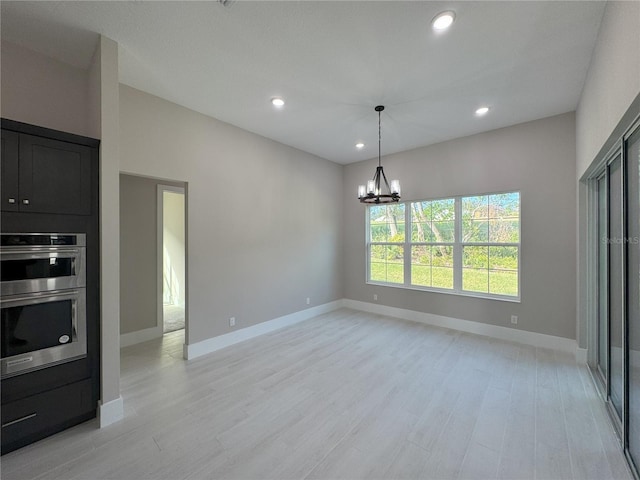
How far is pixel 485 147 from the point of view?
14.0 ft

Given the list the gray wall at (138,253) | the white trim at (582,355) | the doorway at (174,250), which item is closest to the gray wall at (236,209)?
the gray wall at (138,253)

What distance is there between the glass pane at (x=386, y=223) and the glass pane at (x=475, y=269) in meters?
1.19

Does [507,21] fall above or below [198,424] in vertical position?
above

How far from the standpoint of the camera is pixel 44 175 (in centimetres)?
207

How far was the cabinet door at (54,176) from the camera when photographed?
1.99 meters

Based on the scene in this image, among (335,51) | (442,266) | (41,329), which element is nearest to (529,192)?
(442,266)

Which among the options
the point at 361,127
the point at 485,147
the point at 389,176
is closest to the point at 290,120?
the point at 361,127

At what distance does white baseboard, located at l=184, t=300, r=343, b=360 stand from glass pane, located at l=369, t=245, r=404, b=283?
1.16m

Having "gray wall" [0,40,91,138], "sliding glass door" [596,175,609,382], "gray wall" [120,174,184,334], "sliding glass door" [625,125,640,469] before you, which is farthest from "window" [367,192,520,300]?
"gray wall" [0,40,91,138]

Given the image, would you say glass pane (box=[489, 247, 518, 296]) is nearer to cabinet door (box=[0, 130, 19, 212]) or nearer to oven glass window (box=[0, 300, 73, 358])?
oven glass window (box=[0, 300, 73, 358])

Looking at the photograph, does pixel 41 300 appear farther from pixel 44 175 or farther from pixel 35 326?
pixel 44 175

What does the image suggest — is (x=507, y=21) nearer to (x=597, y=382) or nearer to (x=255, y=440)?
(x=597, y=382)

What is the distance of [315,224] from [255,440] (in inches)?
151

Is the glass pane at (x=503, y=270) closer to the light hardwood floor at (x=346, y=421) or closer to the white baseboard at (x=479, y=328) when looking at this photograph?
the white baseboard at (x=479, y=328)
